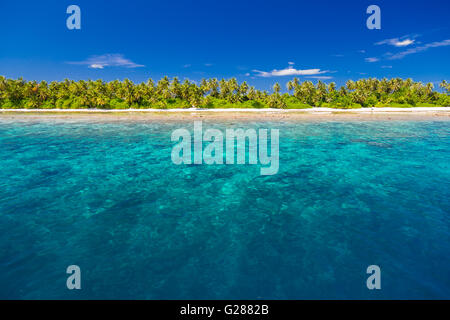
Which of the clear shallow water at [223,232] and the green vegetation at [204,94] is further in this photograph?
the green vegetation at [204,94]

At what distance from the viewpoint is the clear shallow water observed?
7.04m

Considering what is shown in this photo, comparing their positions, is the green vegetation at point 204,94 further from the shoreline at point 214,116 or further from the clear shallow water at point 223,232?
the clear shallow water at point 223,232

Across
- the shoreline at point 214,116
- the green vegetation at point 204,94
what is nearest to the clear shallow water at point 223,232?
the shoreline at point 214,116

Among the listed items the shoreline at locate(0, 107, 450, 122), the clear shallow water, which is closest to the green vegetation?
the shoreline at locate(0, 107, 450, 122)

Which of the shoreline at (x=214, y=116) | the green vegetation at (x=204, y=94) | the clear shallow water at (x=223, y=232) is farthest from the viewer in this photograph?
the green vegetation at (x=204, y=94)

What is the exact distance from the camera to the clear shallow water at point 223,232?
7.04 m

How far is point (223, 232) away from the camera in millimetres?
9812

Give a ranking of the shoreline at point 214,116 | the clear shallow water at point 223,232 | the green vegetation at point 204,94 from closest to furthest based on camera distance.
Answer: the clear shallow water at point 223,232
the shoreline at point 214,116
the green vegetation at point 204,94

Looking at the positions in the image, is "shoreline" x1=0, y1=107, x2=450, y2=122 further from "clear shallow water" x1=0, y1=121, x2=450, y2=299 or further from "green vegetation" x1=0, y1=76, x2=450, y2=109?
"clear shallow water" x1=0, y1=121, x2=450, y2=299

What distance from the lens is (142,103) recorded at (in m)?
112

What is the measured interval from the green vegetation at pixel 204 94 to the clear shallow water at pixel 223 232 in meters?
103

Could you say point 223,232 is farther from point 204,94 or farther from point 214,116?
point 204,94

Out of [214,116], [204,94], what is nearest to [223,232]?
[214,116]

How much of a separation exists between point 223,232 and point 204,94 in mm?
119579
